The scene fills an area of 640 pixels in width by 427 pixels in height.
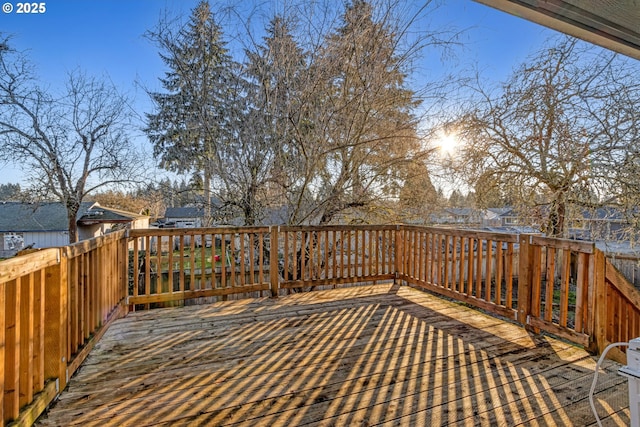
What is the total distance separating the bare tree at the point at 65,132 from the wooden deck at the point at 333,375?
308 inches

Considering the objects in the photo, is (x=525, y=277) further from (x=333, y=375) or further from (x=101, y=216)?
(x=101, y=216)

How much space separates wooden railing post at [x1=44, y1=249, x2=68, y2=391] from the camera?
183 centimetres

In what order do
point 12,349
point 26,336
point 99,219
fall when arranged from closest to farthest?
point 12,349
point 26,336
point 99,219

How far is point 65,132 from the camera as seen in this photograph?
9.16 m

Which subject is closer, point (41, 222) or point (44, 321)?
point (44, 321)

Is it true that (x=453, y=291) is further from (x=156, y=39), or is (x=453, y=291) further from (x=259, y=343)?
(x=156, y=39)

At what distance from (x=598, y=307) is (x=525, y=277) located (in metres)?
0.58

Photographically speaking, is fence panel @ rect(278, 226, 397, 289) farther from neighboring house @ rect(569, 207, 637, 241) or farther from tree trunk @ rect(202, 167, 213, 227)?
neighboring house @ rect(569, 207, 637, 241)

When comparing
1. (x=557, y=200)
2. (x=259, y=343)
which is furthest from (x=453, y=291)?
(x=557, y=200)

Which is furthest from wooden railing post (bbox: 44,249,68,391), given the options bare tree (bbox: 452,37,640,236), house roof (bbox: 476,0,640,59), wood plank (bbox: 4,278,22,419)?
bare tree (bbox: 452,37,640,236)

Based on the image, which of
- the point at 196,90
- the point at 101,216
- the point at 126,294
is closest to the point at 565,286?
the point at 126,294

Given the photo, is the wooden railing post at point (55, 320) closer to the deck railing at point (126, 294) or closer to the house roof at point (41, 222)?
the deck railing at point (126, 294)

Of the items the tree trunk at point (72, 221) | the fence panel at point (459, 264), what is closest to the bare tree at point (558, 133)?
the fence panel at point (459, 264)

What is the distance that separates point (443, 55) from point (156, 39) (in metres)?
4.45
